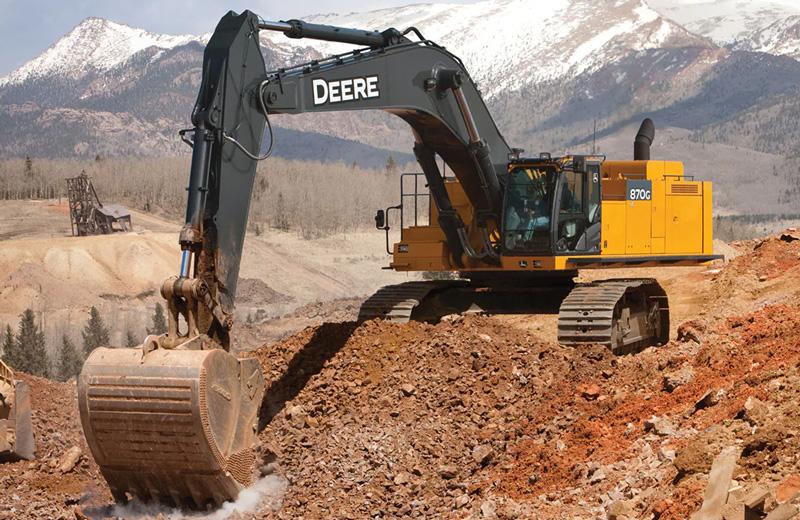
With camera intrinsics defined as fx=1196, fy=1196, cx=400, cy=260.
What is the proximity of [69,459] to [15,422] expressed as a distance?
863 millimetres

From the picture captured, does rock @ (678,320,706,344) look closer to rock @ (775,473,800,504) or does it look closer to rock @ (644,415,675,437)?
rock @ (644,415,675,437)

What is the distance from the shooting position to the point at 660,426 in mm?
10711

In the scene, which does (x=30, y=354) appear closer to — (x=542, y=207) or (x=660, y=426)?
(x=542, y=207)

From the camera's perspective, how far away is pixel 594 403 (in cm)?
1267

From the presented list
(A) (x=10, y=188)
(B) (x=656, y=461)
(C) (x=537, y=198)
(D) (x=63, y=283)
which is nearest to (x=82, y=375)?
(B) (x=656, y=461)

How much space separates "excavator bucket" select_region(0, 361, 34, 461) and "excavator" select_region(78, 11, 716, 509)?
3.01m

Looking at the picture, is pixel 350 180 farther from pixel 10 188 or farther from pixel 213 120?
pixel 213 120

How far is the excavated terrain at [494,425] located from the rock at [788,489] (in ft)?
0.05

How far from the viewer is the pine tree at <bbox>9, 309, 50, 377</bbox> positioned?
31.7m

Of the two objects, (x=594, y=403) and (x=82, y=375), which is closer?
(x=82, y=375)

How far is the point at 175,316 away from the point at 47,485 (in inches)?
122

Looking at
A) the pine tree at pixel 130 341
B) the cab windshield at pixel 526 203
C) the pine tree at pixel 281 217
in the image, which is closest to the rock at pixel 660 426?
the cab windshield at pixel 526 203

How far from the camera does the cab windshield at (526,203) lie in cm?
1681

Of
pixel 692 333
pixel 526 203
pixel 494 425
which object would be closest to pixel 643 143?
pixel 526 203
